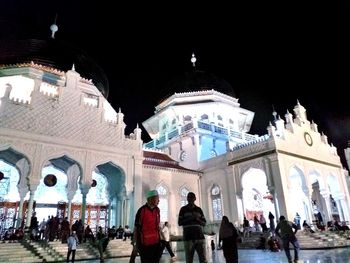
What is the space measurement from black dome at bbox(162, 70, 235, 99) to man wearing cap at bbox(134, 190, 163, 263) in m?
26.6

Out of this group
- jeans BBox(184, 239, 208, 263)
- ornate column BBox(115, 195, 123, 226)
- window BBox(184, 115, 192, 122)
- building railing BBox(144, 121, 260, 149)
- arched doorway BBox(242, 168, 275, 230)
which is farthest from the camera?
window BBox(184, 115, 192, 122)

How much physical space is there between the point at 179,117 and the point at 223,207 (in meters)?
10.7

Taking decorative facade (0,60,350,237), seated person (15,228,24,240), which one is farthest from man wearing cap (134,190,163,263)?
decorative facade (0,60,350,237)

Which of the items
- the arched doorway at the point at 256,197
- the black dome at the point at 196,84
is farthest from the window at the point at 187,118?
the arched doorway at the point at 256,197

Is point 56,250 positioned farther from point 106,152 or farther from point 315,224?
point 315,224

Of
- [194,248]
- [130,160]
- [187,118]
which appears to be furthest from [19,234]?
[187,118]

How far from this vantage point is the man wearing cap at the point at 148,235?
384 cm

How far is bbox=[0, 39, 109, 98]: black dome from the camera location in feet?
71.7

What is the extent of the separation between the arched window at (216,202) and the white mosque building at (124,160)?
78 mm

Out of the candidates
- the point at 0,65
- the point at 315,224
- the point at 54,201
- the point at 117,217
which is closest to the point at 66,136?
the point at 54,201

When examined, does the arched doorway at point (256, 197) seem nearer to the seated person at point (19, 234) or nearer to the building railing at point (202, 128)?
the building railing at point (202, 128)

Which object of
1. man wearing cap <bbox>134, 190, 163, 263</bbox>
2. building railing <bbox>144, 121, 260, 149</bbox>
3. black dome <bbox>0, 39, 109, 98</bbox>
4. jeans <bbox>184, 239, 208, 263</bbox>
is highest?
black dome <bbox>0, 39, 109, 98</bbox>

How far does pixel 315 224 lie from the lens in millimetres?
18734

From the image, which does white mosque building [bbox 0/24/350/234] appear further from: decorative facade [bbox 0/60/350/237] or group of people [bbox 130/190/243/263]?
group of people [bbox 130/190/243/263]
